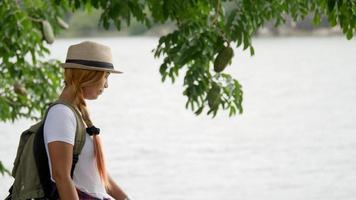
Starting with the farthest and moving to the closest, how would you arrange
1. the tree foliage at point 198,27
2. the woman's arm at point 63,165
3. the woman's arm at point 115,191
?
the tree foliage at point 198,27
the woman's arm at point 115,191
the woman's arm at point 63,165

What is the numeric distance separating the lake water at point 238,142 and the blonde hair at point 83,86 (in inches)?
628

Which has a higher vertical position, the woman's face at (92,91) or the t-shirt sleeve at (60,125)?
the woman's face at (92,91)

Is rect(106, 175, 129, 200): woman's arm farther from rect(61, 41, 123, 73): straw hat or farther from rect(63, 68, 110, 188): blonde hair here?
rect(61, 41, 123, 73): straw hat

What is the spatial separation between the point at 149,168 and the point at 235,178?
301 cm

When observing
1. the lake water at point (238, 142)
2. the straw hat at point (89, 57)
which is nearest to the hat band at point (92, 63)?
the straw hat at point (89, 57)

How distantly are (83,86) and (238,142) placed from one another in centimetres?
3030

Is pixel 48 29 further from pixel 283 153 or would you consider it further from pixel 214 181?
pixel 283 153

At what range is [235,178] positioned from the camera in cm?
2561

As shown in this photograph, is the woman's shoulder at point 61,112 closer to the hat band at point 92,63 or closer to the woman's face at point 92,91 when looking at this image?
the woman's face at point 92,91

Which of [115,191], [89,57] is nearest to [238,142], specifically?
[115,191]

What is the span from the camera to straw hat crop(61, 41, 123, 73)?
5.54 meters

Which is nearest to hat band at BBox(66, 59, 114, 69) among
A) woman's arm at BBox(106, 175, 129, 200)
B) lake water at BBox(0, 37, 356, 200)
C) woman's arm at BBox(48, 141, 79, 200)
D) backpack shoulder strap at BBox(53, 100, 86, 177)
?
backpack shoulder strap at BBox(53, 100, 86, 177)

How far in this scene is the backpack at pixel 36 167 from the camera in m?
5.44

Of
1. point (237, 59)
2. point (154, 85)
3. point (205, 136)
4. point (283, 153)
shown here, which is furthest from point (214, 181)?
point (237, 59)
